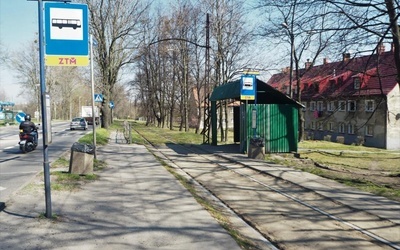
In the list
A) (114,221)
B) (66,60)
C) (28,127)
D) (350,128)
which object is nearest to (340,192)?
(114,221)

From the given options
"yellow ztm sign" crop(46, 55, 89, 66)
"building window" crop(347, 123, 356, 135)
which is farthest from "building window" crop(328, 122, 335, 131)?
"yellow ztm sign" crop(46, 55, 89, 66)

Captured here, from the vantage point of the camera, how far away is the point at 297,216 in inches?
297

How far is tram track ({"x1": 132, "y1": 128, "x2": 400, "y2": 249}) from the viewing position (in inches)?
237

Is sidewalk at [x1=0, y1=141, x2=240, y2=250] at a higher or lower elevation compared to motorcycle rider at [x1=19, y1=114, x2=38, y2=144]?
lower

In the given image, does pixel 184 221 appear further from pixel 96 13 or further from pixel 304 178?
pixel 96 13

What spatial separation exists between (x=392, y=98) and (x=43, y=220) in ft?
144

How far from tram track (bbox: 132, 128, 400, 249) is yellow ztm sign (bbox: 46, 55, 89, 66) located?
13.7 ft

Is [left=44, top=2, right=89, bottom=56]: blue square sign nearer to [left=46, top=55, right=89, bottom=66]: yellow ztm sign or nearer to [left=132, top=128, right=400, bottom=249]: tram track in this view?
[left=46, top=55, right=89, bottom=66]: yellow ztm sign

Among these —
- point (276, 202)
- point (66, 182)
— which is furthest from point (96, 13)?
point (276, 202)

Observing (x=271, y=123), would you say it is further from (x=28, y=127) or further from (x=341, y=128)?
(x=341, y=128)

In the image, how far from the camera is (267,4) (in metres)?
12.7

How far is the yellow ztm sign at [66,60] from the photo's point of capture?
6723 millimetres

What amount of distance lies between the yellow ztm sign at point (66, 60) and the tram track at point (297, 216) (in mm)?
4187

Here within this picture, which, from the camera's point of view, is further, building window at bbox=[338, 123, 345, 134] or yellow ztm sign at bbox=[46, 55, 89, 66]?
building window at bbox=[338, 123, 345, 134]
